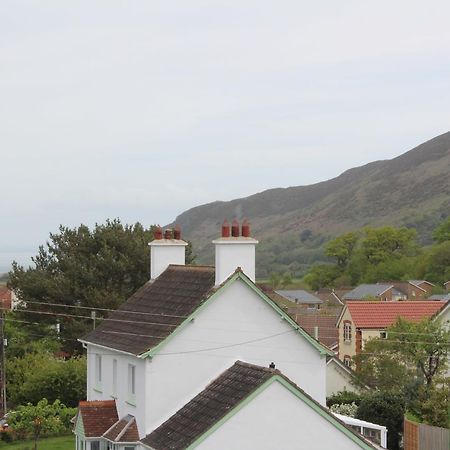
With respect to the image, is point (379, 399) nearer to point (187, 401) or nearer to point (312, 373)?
point (312, 373)

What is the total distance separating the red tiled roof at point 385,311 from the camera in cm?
6122

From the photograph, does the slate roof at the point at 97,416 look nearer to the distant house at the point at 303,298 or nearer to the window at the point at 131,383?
the window at the point at 131,383

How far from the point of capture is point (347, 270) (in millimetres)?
189750

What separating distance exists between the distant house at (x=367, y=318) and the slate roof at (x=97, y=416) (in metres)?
31.7

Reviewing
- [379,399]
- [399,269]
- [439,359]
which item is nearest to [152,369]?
[379,399]

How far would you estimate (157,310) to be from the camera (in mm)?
31766

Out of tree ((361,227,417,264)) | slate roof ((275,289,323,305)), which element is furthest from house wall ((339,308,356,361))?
tree ((361,227,417,264))

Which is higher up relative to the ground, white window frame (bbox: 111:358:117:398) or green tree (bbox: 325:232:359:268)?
green tree (bbox: 325:232:359:268)

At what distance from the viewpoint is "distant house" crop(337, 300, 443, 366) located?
6203 centimetres

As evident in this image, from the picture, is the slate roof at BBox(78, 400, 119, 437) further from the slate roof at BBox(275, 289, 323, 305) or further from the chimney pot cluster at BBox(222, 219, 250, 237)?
the slate roof at BBox(275, 289, 323, 305)

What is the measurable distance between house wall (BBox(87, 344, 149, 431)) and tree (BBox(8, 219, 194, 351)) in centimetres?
3036

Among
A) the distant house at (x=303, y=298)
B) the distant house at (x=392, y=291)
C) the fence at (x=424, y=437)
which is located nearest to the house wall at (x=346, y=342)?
the fence at (x=424, y=437)

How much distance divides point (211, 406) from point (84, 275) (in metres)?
40.9

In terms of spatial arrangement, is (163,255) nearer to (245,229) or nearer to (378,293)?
(245,229)
